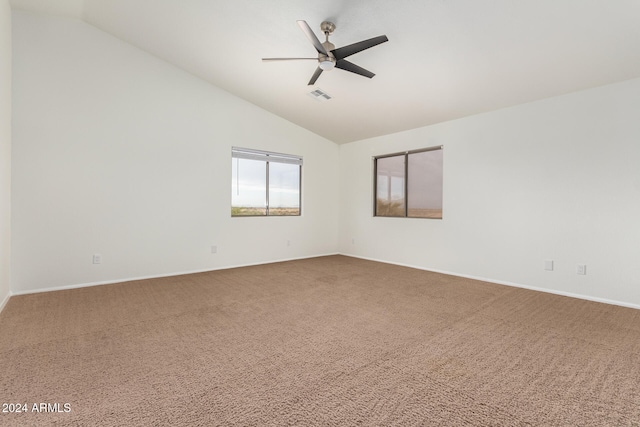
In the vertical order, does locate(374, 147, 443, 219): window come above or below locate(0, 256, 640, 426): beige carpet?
above

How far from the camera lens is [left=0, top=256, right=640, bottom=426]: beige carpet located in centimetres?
147

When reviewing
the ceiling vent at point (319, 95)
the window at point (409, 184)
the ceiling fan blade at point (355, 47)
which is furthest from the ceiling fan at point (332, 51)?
the window at point (409, 184)

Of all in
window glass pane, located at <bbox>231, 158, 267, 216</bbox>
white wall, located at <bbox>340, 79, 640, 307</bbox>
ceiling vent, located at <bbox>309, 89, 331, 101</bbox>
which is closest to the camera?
white wall, located at <bbox>340, 79, 640, 307</bbox>

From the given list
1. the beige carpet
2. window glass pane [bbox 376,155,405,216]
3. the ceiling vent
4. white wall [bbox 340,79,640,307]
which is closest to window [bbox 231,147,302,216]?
the ceiling vent

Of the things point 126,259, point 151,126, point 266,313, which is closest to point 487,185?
point 266,313

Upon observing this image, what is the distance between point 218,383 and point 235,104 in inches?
180

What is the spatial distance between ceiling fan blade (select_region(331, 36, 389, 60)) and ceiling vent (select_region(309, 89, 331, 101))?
1452 millimetres

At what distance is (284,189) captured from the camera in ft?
19.4

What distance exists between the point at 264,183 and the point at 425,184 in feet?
9.82

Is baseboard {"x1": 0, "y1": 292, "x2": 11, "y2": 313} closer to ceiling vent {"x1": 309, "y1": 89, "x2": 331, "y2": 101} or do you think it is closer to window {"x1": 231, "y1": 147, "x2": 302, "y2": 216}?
window {"x1": 231, "y1": 147, "x2": 302, "y2": 216}

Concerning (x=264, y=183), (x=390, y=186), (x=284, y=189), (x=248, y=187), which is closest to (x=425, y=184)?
(x=390, y=186)

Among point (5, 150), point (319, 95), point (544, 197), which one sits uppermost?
point (319, 95)

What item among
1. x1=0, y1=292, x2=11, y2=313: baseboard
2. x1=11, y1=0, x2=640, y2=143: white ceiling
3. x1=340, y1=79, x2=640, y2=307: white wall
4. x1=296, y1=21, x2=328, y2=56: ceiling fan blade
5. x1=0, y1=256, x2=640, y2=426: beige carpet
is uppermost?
x1=11, y1=0, x2=640, y2=143: white ceiling

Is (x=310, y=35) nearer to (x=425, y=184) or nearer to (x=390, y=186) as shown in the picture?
(x=425, y=184)
